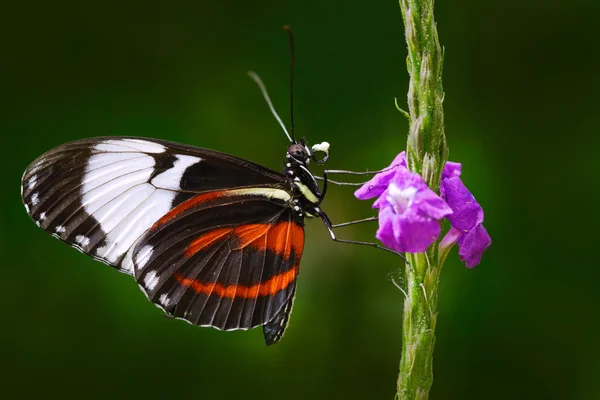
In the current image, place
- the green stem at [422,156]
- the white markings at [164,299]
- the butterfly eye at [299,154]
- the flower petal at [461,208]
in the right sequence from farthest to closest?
the butterfly eye at [299,154] → the white markings at [164,299] → the flower petal at [461,208] → the green stem at [422,156]

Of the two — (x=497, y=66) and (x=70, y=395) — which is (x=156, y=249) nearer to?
(x=70, y=395)

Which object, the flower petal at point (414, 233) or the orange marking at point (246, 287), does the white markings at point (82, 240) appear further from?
the flower petal at point (414, 233)

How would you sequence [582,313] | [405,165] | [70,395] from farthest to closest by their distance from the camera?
1. [70,395]
2. [582,313]
3. [405,165]

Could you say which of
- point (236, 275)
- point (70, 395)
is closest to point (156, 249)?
point (236, 275)

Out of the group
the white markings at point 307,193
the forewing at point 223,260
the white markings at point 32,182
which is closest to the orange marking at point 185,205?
the forewing at point 223,260

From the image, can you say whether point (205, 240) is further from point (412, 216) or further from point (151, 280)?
point (412, 216)

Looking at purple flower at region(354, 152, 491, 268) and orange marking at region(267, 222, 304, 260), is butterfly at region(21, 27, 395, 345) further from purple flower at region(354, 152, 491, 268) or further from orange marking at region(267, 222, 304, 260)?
purple flower at region(354, 152, 491, 268)
